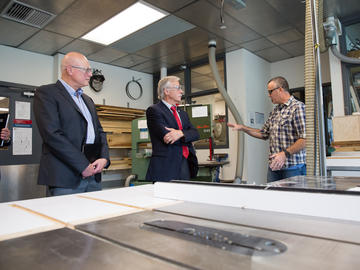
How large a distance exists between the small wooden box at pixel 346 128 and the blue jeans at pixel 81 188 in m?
2.43

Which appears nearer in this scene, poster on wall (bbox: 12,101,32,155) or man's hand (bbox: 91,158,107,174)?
man's hand (bbox: 91,158,107,174)

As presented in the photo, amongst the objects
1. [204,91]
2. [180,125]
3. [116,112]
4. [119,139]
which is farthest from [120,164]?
[180,125]

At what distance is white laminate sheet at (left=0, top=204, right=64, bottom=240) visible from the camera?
18.6 inches

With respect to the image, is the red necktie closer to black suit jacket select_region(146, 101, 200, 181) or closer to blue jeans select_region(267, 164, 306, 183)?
black suit jacket select_region(146, 101, 200, 181)

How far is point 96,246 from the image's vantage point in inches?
15.3

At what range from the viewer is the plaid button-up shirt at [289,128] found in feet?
6.27

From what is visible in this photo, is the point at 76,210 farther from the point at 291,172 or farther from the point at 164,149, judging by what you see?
the point at 291,172

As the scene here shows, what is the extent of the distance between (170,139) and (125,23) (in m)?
2.45

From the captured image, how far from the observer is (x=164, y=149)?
176 cm

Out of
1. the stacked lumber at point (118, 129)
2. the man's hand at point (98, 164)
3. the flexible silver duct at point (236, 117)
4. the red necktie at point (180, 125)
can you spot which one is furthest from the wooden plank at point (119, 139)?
the man's hand at point (98, 164)

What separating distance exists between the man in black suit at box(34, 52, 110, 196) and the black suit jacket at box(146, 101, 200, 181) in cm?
33

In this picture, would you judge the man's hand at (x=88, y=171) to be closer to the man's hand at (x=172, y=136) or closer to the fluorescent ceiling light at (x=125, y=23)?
the man's hand at (x=172, y=136)

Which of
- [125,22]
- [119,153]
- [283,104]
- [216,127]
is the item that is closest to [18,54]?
[125,22]

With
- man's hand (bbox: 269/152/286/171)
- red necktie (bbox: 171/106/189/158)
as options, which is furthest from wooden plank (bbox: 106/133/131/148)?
man's hand (bbox: 269/152/286/171)
